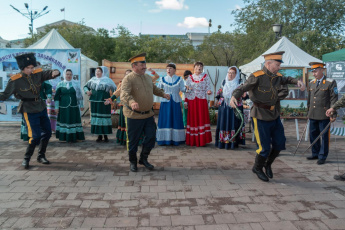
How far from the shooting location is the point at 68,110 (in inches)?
284

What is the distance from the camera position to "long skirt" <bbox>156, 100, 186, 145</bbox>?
272 inches

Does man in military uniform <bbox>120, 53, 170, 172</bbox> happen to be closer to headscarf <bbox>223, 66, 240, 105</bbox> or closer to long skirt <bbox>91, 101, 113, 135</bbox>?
headscarf <bbox>223, 66, 240, 105</bbox>

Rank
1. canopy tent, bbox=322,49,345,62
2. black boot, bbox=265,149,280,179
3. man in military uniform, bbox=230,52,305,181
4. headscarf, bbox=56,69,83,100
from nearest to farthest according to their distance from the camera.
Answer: man in military uniform, bbox=230,52,305,181 < black boot, bbox=265,149,280,179 < headscarf, bbox=56,69,83,100 < canopy tent, bbox=322,49,345,62

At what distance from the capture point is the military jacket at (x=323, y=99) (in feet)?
18.8

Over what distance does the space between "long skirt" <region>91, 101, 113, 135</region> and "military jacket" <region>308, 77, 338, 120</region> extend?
4.76 metres

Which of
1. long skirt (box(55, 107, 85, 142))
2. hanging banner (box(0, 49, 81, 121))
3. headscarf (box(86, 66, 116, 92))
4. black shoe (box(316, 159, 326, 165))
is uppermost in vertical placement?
hanging banner (box(0, 49, 81, 121))

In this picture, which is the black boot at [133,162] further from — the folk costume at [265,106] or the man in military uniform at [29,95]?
the folk costume at [265,106]

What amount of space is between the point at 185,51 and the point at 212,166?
22.2 metres

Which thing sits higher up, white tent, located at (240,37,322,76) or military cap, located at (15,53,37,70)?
white tent, located at (240,37,322,76)

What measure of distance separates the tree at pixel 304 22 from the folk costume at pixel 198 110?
13.6 metres

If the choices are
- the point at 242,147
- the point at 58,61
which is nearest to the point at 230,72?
the point at 242,147

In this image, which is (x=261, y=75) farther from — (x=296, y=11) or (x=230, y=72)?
(x=296, y=11)

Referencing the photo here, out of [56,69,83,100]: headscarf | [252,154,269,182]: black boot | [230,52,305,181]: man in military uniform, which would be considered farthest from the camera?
[56,69,83,100]: headscarf

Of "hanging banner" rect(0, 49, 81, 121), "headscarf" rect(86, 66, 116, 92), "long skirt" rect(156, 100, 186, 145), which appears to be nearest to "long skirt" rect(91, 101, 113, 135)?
"headscarf" rect(86, 66, 116, 92)
